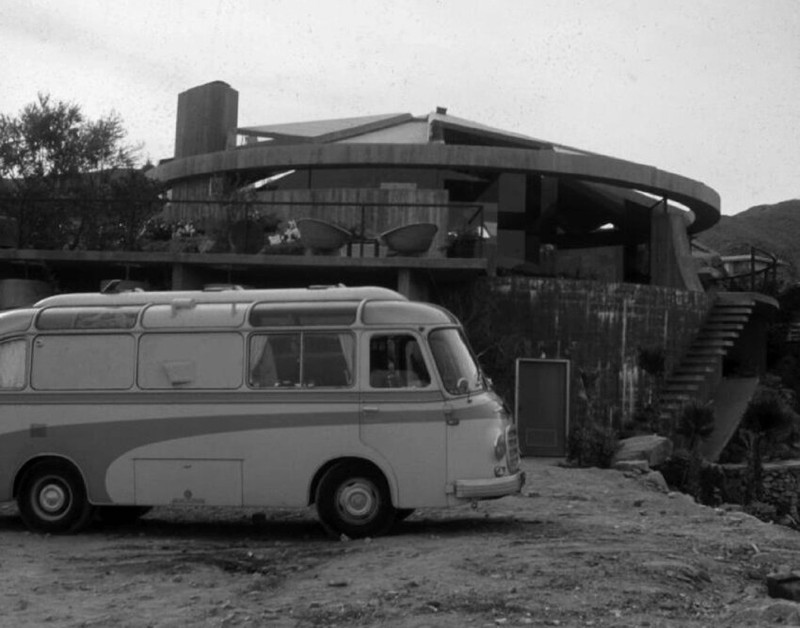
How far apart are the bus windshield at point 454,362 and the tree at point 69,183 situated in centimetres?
1299

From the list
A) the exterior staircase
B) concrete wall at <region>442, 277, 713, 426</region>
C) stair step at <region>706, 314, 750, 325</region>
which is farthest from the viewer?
stair step at <region>706, 314, 750, 325</region>

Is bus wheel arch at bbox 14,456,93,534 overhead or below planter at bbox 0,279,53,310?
below

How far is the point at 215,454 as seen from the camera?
531 inches

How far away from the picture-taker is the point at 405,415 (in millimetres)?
13016

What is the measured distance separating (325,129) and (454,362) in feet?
64.5

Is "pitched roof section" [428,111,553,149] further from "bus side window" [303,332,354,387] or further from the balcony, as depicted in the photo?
"bus side window" [303,332,354,387]

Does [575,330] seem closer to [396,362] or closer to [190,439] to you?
[396,362]

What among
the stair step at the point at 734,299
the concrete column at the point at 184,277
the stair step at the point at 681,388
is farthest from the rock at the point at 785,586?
the stair step at the point at 734,299

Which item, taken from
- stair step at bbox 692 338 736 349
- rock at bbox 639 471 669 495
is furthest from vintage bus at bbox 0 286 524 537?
stair step at bbox 692 338 736 349

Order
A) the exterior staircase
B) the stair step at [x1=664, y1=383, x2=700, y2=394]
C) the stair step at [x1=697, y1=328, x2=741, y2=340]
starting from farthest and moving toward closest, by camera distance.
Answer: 1. the stair step at [x1=697, y1=328, x2=741, y2=340]
2. the stair step at [x1=664, y1=383, x2=700, y2=394]
3. the exterior staircase

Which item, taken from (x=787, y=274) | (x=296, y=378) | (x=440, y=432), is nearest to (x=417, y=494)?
(x=440, y=432)

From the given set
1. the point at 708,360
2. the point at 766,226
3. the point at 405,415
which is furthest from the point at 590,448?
the point at 766,226

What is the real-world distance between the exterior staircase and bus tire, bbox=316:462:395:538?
47.2 feet

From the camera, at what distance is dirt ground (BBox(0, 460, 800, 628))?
351 inches
